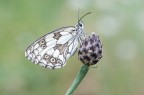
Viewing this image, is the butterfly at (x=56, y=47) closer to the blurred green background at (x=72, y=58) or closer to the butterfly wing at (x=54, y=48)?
the butterfly wing at (x=54, y=48)

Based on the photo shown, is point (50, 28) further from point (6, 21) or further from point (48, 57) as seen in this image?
point (48, 57)

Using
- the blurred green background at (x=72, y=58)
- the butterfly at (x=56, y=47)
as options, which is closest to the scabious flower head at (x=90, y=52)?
the butterfly at (x=56, y=47)

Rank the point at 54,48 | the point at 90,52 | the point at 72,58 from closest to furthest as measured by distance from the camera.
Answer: the point at 90,52 < the point at 54,48 < the point at 72,58

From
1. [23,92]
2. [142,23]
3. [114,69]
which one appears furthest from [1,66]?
[142,23]

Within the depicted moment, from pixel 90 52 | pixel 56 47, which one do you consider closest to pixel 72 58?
pixel 56 47

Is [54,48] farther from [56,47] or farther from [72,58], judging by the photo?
[72,58]

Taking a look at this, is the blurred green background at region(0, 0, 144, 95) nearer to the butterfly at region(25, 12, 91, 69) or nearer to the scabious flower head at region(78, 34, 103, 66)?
the butterfly at region(25, 12, 91, 69)

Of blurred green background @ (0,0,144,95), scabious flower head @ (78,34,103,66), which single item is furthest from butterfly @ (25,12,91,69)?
blurred green background @ (0,0,144,95)
